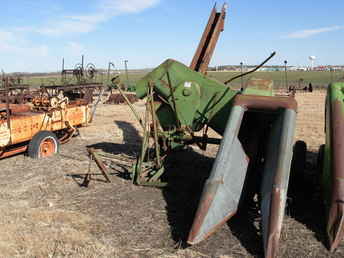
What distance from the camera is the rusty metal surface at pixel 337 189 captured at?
4.33 meters

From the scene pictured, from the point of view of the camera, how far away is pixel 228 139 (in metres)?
5.03

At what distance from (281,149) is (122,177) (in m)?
3.59

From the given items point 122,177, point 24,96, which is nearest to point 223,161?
point 122,177

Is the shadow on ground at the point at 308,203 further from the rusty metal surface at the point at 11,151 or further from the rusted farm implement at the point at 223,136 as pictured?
the rusty metal surface at the point at 11,151

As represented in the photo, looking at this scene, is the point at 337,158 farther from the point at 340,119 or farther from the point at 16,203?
the point at 16,203

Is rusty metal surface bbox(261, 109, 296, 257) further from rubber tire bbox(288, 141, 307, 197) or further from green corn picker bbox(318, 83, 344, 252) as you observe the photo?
rubber tire bbox(288, 141, 307, 197)

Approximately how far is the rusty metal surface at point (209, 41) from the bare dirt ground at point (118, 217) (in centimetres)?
238

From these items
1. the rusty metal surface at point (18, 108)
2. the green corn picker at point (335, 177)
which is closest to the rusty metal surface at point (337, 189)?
the green corn picker at point (335, 177)

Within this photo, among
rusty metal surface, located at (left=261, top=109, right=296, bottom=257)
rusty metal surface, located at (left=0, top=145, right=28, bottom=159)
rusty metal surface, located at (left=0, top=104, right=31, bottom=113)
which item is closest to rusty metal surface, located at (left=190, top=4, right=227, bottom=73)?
rusty metal surface, located at (left=261, top=109, right=296, bottom=257)

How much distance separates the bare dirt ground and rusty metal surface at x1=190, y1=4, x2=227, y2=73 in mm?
2376

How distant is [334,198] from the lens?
14.6ft

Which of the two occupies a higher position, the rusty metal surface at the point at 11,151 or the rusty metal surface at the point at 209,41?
the rusty metal surface at the point at 209,41

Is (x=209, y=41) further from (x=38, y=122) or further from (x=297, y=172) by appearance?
(x=38, y=122)

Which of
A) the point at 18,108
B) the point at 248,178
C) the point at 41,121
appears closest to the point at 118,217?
the point at 248,178
